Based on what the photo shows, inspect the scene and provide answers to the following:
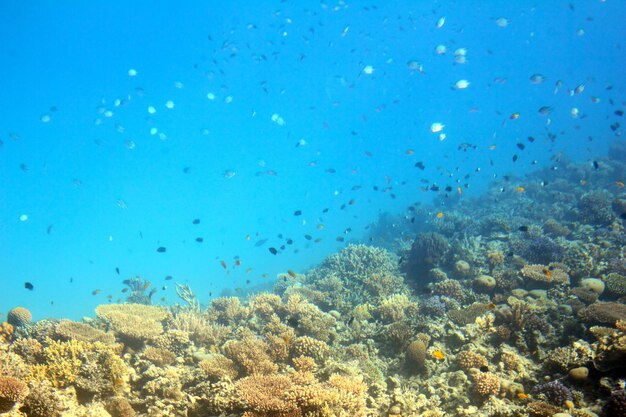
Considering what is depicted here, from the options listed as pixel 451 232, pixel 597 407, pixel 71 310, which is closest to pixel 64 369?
pixel 597 407

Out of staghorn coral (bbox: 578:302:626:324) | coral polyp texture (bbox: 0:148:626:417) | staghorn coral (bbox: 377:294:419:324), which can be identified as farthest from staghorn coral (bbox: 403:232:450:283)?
staghorn coral (bbox: 578:302:626:324)

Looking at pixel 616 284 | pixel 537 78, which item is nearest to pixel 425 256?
pixel 616 284

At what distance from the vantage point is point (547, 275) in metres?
10.4

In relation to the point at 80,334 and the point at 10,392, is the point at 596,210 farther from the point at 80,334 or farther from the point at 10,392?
the point at 10,392

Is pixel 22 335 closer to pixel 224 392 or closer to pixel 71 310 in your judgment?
pixel 224 392

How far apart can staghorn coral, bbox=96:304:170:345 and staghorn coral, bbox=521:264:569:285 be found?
11817mm

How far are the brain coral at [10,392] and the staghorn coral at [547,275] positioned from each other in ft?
42.4

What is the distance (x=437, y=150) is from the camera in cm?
19538

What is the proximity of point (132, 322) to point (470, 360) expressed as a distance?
890 centimetres

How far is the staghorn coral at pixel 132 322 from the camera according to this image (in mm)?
8664

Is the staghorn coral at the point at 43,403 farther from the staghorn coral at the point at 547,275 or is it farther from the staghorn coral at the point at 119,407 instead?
the staghorn coral at the point at 547,275

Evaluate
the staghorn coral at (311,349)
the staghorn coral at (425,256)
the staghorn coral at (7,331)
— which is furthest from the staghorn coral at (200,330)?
the staghorn coral at (425,256)

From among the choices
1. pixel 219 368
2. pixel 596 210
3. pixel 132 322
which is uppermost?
pixel 596 210

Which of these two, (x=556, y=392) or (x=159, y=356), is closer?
(x=556, y=392)
